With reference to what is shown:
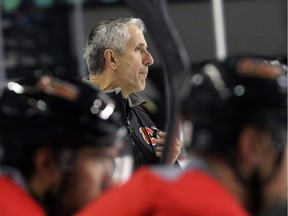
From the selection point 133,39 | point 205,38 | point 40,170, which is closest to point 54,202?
point 40,170

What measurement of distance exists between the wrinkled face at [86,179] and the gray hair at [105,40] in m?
2.02

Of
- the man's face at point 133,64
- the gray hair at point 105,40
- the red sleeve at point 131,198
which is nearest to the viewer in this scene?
the red sleeve at point 131,198

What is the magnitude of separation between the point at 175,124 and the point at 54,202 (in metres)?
0.52

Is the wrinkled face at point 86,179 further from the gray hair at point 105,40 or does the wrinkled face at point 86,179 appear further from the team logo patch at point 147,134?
the gray hair at point 105,40

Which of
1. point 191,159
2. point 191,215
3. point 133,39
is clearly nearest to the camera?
point 191,215

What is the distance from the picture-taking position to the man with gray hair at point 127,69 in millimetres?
4613

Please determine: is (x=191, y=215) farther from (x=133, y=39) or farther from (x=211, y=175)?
(x=133, y=39)

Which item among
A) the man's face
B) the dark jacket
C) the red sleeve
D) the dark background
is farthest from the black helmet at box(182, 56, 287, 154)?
the dark background

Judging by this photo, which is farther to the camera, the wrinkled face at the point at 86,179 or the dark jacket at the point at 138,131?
the dark jacket at the point at 138,131

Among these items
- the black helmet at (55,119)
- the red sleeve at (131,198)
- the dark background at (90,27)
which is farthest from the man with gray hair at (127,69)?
the dark background at (90,27)

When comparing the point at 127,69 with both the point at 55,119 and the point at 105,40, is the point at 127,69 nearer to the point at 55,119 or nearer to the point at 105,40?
the point at 105,40

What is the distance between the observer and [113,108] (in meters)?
2.92

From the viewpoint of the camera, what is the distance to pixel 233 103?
2771 millimetres

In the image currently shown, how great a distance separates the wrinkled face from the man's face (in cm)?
187
